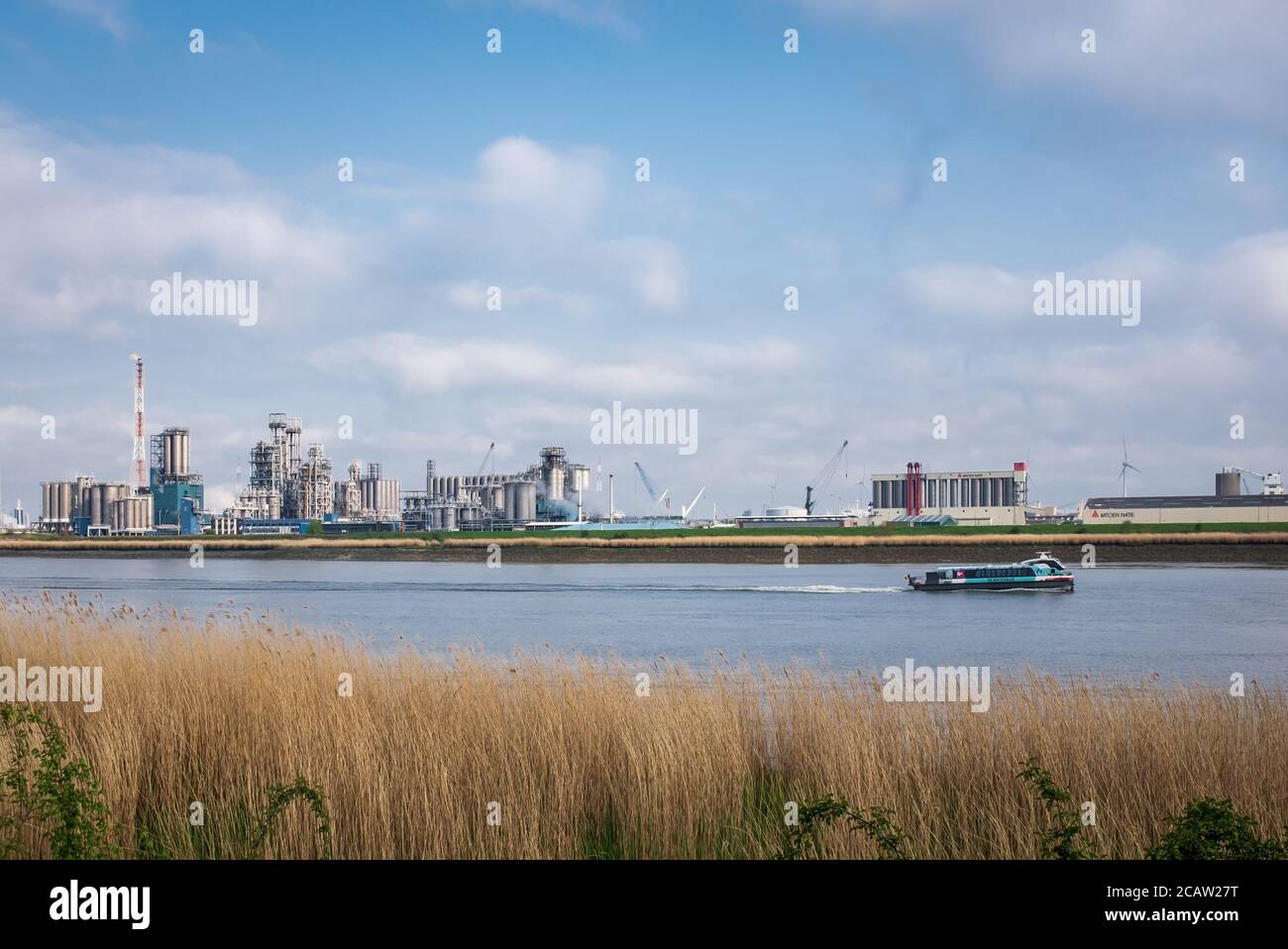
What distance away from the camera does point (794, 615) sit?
53438 mm

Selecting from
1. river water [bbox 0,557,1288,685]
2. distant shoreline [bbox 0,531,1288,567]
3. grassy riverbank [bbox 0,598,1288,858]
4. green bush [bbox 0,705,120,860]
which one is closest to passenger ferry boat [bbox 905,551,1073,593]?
river water [bbox 0,557,1288,685]

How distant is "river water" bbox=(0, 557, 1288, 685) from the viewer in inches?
1403

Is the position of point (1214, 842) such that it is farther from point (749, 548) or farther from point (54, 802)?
point (749, 548)

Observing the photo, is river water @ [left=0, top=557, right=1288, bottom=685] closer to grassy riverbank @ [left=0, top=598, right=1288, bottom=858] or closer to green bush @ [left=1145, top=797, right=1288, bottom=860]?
grassy riverbank @ [left=0, top=598, right=1288, bottom=858]

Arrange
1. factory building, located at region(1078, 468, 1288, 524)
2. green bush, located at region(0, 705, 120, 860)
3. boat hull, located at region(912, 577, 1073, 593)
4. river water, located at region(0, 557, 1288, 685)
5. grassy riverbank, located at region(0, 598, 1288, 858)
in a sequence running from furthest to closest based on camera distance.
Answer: factory building, located at region(1078, 468, 1288, 524) → boat hull, located at region(912, 577, 1073, 593) → river water, located at region(0, 557, 1288, 685) → grassy riverbank, located at region(0, 598, 1288, 858) → green bush, located at region(0, 705, 120, 860)

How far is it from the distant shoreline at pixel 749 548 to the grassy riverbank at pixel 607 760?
101515 millimetres

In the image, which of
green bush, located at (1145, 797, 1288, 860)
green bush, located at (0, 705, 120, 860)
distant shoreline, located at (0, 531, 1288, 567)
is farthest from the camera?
distant shoreline, located at (0, 531, 1288, 567)

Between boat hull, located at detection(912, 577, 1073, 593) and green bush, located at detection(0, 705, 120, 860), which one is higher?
green bush, located at detection(0, 705, 120, 860)

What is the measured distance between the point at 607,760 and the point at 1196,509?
179 meters

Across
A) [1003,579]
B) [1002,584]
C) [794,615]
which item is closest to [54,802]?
[794,615]

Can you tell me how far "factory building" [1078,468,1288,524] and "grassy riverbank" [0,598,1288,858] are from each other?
495ft

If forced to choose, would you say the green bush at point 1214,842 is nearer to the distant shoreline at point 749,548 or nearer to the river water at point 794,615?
the river water at point 794,615

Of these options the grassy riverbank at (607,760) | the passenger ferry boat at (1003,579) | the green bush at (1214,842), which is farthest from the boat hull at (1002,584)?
the green bush at (1214,842)
